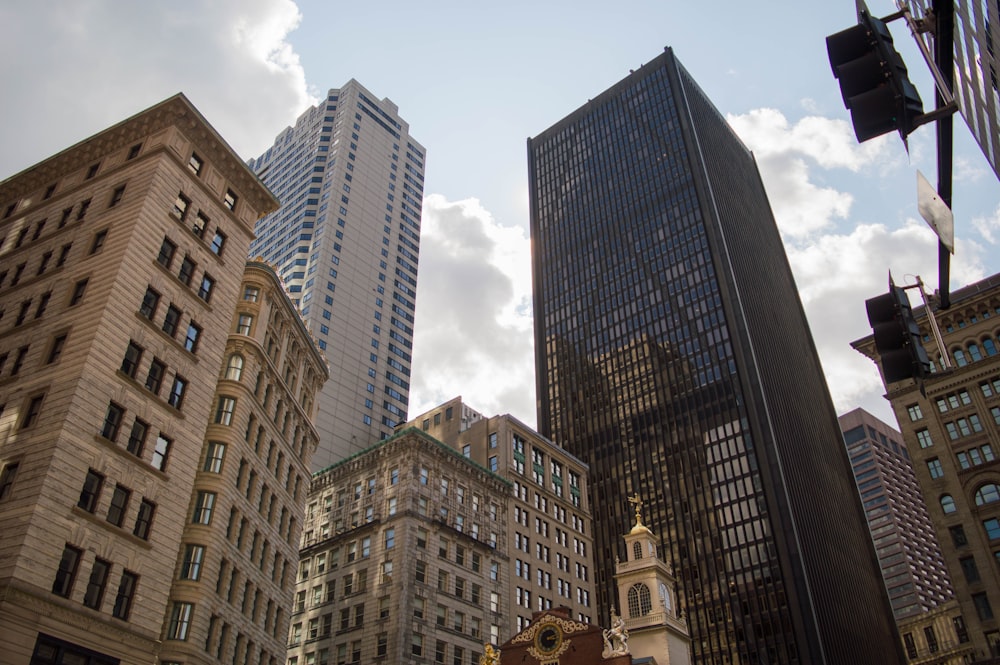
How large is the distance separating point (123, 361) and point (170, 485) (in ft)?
26.1

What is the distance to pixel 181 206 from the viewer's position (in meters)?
53.9

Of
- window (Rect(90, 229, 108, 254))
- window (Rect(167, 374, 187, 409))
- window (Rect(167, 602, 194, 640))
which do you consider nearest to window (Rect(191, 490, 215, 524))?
window (Rect(167, 602, 194, 640))

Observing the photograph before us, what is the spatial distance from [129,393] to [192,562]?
12.1 m

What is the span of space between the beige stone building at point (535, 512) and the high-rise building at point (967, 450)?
137ft

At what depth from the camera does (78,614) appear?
1494 inches

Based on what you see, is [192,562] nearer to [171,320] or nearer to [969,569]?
[171,320]

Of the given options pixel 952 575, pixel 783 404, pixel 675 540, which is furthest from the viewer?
pixel 783 404

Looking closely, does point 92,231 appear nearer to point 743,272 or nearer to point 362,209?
point 362,209

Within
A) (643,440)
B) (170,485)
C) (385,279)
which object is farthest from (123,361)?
(643,440)

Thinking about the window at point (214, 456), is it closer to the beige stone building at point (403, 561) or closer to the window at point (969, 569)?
the beige stone building at point (403, 561)

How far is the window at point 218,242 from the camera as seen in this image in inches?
2213

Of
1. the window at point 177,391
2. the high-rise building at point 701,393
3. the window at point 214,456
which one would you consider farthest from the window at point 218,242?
the high-rise building at point 701,393

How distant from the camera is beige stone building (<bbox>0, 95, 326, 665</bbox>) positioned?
38594 millimetres

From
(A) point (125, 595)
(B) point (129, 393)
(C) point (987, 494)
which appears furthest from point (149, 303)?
(C) point (987, 494)
